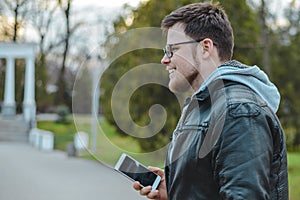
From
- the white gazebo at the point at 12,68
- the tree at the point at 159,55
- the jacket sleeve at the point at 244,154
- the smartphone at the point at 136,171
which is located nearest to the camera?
the jacket sleeve at the point at 244,154

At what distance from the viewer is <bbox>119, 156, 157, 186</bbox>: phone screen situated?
5.93ft

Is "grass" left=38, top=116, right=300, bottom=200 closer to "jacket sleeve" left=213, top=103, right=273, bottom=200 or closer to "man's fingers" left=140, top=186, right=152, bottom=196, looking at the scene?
"man's fingers" left=140, top=186, right=152, bottom=196

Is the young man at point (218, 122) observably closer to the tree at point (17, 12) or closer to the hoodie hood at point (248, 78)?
the hoodie hood at point (248, 78)

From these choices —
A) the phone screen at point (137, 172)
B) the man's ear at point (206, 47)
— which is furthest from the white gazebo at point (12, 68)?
the man's ear at point (206, 47)

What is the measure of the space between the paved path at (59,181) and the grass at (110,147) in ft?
1.85

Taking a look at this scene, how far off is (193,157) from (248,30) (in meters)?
11.9

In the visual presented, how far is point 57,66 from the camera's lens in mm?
A: 35000

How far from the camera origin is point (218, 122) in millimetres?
1376

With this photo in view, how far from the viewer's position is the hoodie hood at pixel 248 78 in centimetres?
147

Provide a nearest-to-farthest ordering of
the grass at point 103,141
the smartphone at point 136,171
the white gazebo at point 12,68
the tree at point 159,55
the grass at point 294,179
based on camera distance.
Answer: the smartphone at point 136,171 < the grass at point 103,141 < the grass at point 294,179 < the tree at point 159,55 < the white gazebo at point 12,68

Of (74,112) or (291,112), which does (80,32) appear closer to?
Result: (291,112)

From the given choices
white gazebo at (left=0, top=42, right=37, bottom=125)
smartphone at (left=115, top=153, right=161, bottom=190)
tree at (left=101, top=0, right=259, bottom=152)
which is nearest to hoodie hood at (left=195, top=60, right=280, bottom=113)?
smartphone at (left=115, top=153, right=161, bottom=190)

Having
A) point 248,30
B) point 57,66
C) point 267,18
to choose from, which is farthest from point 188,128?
point 57,66

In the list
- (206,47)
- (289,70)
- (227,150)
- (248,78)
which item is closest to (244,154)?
(227,150)
